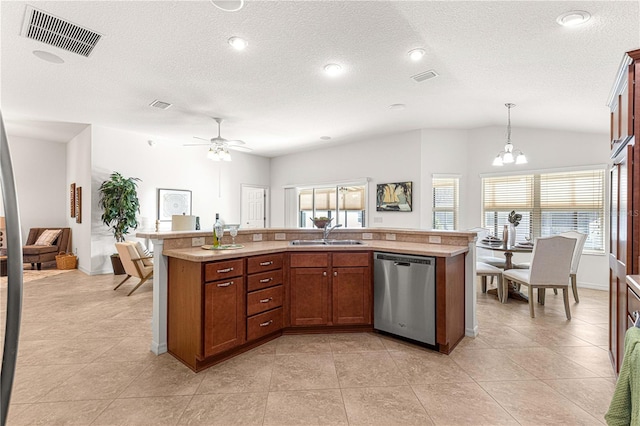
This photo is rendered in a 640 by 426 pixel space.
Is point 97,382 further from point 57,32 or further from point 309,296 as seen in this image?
point 57,32

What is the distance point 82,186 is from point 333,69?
18.7 ft

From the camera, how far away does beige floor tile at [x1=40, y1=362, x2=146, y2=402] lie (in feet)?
6.66

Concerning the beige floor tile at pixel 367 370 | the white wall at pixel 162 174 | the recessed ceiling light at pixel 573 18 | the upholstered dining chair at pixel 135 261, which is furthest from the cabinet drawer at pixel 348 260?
the white wall at pixel 162 174

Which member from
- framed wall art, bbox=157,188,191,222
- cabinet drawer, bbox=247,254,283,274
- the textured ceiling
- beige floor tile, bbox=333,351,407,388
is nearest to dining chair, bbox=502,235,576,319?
the textured ceiling

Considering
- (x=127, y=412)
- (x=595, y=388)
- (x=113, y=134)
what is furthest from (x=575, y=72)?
(x=113, y=134)

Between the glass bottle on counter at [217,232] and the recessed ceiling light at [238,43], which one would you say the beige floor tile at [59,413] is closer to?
the glass bottle on counter at [217,232]

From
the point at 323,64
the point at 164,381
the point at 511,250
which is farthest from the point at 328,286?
the point at 511,250

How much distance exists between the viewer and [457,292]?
2842 mm

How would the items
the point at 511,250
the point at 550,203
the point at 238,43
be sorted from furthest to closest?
the point at 550,203 < the point at 511,250 < the point at 238,43

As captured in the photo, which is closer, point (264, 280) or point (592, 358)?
point (592, 358)

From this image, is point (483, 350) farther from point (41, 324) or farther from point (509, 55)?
point (41, 324)

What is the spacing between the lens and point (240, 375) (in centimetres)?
228

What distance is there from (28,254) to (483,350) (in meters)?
8.18

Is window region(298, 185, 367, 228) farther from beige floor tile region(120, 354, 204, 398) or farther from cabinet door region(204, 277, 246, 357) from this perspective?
beige floor tile region(120, 354, 204, 398)
